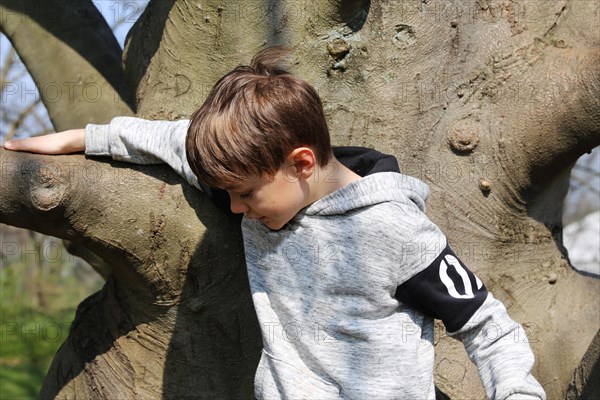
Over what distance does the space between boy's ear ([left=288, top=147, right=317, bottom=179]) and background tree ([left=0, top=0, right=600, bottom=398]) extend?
1.16 ft

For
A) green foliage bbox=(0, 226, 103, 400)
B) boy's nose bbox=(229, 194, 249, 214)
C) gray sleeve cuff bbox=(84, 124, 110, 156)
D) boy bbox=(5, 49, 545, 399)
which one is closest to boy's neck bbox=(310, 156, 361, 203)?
boy bbox=(5, 49, 545, 399)

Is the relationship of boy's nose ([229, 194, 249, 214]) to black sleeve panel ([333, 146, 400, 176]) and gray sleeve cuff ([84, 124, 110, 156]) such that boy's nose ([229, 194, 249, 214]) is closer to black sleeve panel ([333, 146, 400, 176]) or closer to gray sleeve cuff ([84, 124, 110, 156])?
black sleeve panel ([333, 146, 400, 176])

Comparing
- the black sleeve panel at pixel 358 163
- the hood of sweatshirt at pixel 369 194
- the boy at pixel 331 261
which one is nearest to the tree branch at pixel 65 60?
the black sleeve panel at pixel 358 163

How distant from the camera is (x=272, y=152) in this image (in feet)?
5.65

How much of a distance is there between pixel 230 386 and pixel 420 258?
765 mm

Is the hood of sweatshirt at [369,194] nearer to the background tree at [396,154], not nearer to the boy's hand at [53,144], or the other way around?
the background tree at [396,154]

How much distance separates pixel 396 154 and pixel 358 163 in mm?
244

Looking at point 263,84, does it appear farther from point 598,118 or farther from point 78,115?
point 78,115

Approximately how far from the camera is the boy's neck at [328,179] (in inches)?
71.1

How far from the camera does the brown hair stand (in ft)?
5.55

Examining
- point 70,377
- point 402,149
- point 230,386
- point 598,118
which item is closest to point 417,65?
point 402,149

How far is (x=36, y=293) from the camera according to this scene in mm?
9281

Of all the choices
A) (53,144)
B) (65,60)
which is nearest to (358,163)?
(53,144)

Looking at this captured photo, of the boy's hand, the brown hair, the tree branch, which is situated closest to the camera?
the brown hair
